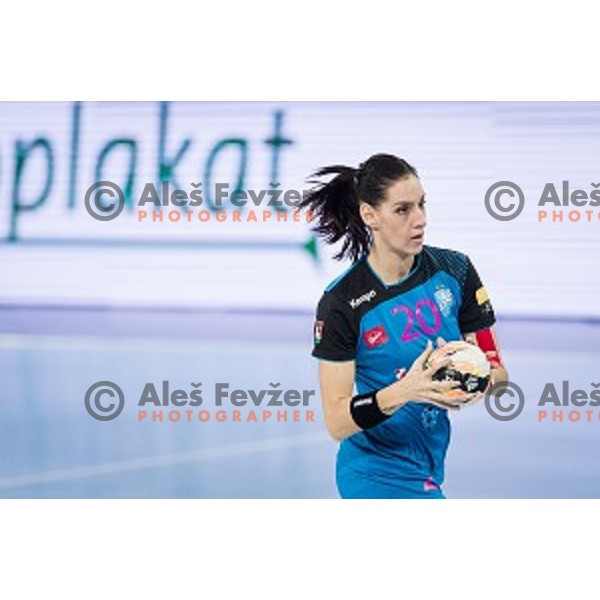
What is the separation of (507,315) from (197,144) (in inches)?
48.1

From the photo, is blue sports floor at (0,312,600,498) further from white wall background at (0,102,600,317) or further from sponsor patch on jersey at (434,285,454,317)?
sponsor patch on jersey at (434,285,454,317)

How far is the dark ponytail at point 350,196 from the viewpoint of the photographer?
13.1 ft

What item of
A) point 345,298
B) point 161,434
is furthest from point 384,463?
point 161,434

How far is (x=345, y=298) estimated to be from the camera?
3.99 meters

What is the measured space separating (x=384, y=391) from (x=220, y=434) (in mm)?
697

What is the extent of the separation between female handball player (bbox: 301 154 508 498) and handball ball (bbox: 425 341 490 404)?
22 mm

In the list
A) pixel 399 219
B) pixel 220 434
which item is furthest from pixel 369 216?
pixel 220 434

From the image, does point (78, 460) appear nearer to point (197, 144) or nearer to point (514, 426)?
point (197, 144)

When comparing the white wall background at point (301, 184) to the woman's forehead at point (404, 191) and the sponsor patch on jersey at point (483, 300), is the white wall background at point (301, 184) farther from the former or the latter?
the woman's forehead at point (404, 191)

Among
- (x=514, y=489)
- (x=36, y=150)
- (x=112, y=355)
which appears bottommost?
(x=514, y=489)

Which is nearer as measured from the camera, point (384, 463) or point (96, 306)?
point (384, 463)

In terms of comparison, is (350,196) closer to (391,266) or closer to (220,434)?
(391,266)

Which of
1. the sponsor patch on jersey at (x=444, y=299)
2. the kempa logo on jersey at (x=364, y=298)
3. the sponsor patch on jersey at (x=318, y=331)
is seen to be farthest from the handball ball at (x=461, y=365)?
the sponsor patch on jersey at (x=318, y=331)

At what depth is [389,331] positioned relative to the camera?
3.91 metres
